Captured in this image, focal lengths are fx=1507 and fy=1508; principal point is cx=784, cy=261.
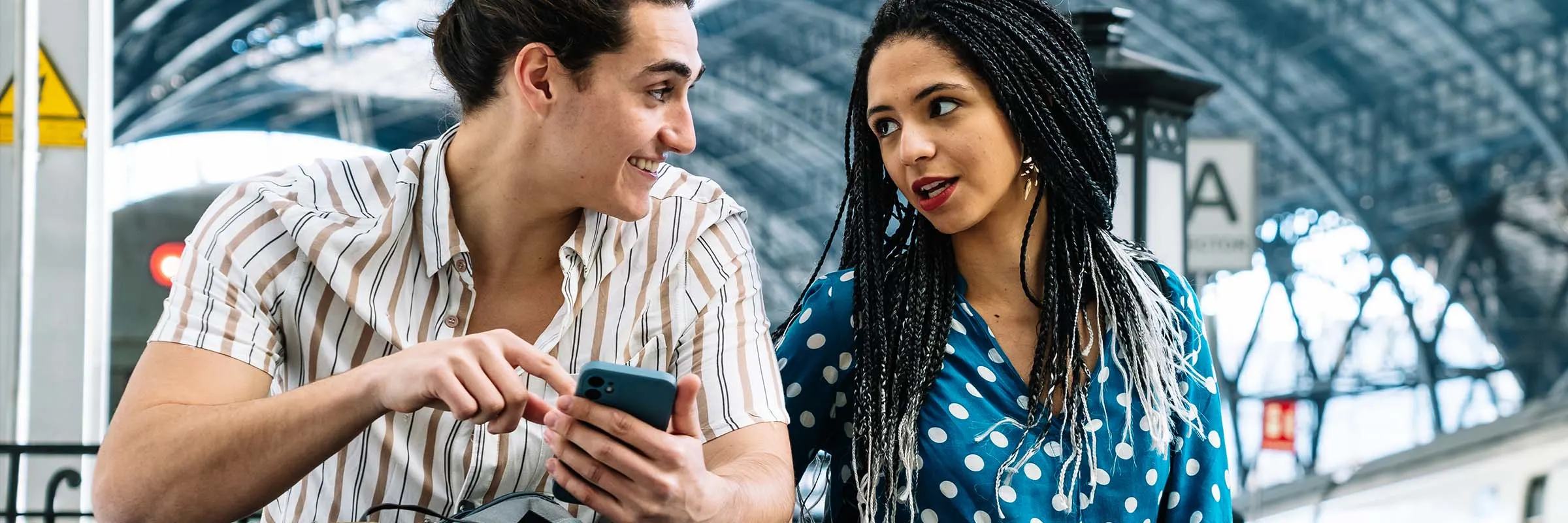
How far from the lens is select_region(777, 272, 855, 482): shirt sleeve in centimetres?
249

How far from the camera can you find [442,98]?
8.28 feet

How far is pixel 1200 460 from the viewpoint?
8.16 ft

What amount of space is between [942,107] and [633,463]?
2.96 feet

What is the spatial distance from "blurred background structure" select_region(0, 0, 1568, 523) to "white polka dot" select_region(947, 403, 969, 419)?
12320mm

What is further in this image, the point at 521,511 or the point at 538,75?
the point at 538,75

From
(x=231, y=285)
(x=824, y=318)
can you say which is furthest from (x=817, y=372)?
(x=231, y=285)

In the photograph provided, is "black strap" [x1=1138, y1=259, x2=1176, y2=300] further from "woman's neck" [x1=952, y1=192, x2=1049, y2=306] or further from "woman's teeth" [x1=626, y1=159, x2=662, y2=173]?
"woman's teeth" [x1=626, y1=159, x2=662, y2=173]

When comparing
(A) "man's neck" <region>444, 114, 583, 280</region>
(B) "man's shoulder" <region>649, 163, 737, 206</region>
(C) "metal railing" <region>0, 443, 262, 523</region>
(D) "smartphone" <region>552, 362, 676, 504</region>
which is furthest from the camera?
(C) "metal railing" <region>0, 443, 262, 523</region>

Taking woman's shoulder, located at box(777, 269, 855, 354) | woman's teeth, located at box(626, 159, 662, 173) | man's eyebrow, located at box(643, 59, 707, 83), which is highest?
man's eyebrow, located at box(643, 59, 707, 83)

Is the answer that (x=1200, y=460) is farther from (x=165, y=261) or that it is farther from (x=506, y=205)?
(x=165, y=261)

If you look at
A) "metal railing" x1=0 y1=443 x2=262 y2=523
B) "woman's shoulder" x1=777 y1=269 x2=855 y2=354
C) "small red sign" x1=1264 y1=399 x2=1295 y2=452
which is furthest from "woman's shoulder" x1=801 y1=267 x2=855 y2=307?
"small red sign" x1=1264 y1=399 x2=1295 y2=452

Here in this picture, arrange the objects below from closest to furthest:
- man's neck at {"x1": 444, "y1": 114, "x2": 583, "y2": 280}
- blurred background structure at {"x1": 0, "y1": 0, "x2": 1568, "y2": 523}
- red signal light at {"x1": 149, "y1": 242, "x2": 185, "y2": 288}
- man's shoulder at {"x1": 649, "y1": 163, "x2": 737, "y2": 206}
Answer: man's neck at {"x1": 444, "y1": 114, "x2": 583, "y2": 280}
man's shoulder at {"x1": 649, "y1": 163, "x2": 737, "y2": 206}
red signal light at {"x1": 149, "y1": 242, "x2": 185, "y2": 288}
blurred background structure at {"x1": 0, "y1": 0, "x2": 1568, "y2": 523}

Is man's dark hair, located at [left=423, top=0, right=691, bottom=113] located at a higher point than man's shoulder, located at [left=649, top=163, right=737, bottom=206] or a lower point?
higher

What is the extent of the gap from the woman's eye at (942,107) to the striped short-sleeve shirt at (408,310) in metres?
0.42
